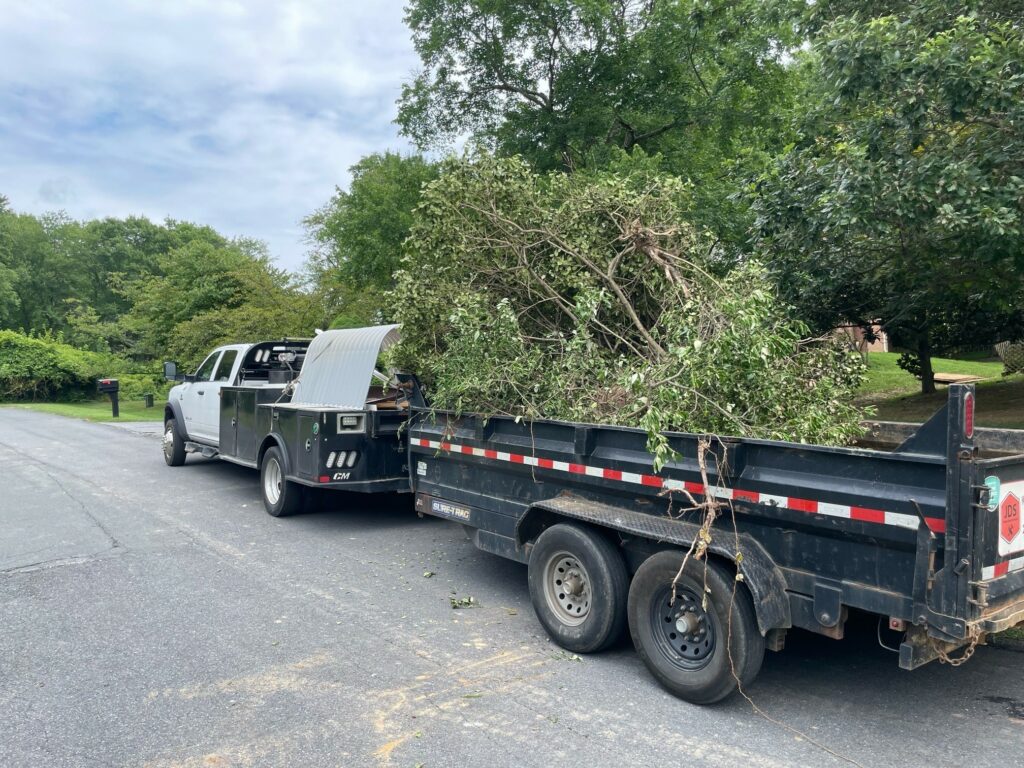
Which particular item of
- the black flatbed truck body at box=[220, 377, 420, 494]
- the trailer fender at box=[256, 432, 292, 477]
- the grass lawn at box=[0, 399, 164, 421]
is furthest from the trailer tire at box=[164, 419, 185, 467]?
the grass lawn at box=[0, 399, 164, 421]

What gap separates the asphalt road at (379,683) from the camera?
363cm

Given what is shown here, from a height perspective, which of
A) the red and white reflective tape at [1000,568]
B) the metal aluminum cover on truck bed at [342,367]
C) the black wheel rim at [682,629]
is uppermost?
the metal aluminum cover on truck bed at [342,367]

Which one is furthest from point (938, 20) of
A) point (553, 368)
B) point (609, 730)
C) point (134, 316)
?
point (134, 316)

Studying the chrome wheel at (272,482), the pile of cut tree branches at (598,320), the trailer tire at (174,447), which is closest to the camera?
the pile of cut tree branches at (598,320)

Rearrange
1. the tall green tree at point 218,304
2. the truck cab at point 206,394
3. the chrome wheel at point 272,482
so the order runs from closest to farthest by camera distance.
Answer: the chrome wheel at point 272,482 → the truck cab at point 206,394 → the tall green tree at point 218,304

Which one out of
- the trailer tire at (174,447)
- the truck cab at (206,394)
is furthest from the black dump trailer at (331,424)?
the trailer tire at (174,447)

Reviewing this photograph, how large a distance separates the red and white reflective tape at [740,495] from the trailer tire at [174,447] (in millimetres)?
8871

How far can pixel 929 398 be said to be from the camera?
15602mm

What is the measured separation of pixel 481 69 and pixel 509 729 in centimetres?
1716

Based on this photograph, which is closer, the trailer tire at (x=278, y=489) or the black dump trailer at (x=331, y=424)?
the black dump trailer at (x=331, y=424)

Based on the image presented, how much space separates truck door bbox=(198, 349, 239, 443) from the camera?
11.1 meters

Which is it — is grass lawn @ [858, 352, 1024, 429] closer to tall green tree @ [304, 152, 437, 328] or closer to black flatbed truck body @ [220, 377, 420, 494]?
black flatbed truck body @ [220, 377, 420, 494]

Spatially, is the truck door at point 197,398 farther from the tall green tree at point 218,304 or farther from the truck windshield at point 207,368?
the tall green tree at point 218,304

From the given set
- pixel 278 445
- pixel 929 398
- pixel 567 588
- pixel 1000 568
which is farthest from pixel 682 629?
pixel 929 398
